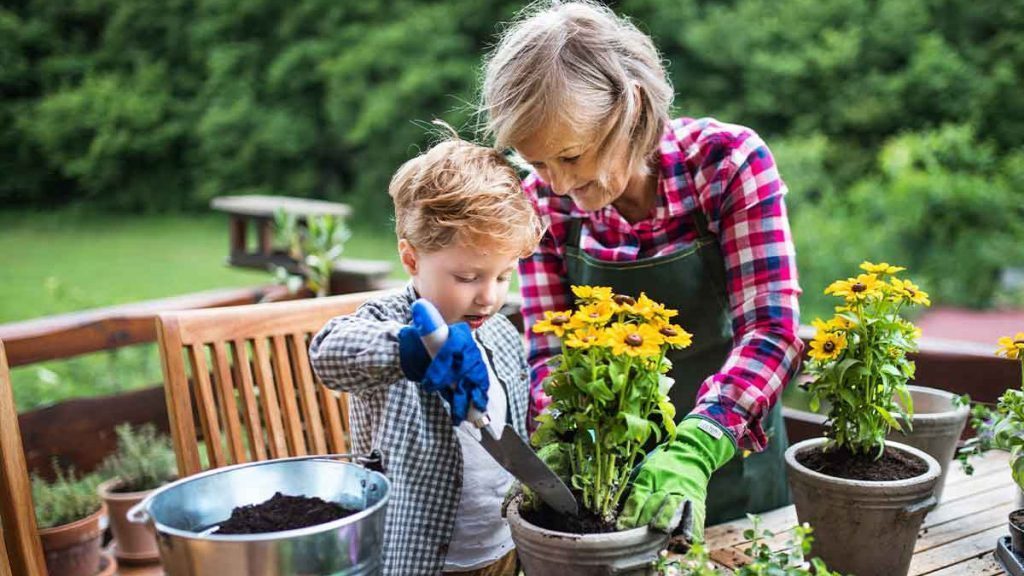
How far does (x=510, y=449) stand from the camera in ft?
3.18

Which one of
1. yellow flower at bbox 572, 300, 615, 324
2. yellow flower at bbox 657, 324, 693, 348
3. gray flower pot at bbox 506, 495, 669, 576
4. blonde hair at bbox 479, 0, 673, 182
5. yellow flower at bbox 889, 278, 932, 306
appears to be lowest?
gray flower pot at bbox 506, 495, 669, 576

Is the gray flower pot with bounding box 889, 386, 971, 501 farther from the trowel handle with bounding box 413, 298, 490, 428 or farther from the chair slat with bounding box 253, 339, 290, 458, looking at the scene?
the chair slat with bounding box 253, 339, 290, 458

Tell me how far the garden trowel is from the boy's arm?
8cm

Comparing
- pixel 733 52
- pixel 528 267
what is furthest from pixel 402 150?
pixel 528 267

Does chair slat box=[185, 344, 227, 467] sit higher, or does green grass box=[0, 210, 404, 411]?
chair slat box=[185, 344, 227, 467]

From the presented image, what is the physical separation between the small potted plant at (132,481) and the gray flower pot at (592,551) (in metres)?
1.99

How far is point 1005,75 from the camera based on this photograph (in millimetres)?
7863

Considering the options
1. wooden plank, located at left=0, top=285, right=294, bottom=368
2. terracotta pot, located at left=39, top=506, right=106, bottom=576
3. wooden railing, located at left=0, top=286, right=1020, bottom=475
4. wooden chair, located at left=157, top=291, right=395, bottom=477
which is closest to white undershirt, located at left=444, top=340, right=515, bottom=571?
wooden chair, located at left=157, top=291, right=395, bottom=477

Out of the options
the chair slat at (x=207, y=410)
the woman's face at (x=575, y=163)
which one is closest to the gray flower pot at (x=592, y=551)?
the woman's face at (x=575, y=163)

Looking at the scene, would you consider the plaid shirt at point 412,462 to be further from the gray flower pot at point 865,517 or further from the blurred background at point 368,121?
the blurred background at point 368,121

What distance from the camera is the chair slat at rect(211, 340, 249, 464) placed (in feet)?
5.07

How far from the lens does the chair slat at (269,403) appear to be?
1.59 m

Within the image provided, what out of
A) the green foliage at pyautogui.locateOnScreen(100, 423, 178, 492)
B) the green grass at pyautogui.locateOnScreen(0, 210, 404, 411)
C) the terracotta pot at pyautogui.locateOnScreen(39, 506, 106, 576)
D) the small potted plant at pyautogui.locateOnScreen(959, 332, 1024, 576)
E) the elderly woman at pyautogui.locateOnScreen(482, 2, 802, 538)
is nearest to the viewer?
the small potted plant at pyautogui.locateOnScreen(959, 332, 1024, 576)

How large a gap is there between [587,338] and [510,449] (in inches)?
5.6
